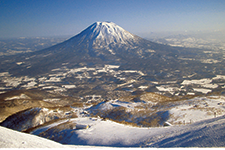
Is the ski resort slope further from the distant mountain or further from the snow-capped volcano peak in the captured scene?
the snow-capped volcano peak

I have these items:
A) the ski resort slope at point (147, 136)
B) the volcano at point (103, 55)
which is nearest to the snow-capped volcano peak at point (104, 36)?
the volcano at point (103, 55)

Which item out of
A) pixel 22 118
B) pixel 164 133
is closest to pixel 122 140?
Result: pixel 164 133

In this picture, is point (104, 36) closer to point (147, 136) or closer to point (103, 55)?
point (103, 55)

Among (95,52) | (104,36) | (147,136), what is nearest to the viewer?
(147,136)

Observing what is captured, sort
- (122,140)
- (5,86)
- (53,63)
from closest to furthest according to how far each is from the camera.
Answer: (122,140), (5,86), (53,63)

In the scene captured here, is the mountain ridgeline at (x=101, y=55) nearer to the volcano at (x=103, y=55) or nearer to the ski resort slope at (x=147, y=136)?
the volcano at (x=103, y=55)

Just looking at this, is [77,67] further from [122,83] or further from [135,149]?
[135,149]

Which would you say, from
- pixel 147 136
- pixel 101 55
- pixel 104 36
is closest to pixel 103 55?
pixel 101 55

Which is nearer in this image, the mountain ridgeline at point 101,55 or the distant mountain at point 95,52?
the mountain ridgeline at point 101,55
